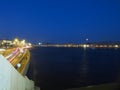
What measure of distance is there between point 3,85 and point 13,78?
604 mm

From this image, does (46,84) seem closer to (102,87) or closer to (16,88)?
(102,87)

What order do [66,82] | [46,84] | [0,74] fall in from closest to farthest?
[0,74]
[46,84]
[66,82]

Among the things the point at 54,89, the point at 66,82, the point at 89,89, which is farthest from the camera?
the point at 66,82

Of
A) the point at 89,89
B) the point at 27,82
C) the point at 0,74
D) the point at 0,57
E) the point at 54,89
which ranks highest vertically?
the point at 0,57

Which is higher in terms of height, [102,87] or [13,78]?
[13,78]

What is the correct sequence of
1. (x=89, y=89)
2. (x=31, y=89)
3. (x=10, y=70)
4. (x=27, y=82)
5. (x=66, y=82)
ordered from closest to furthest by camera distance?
(x=10, y=70) < (x=27, y=82) < (x=31, y=89) < (x=89, y=89) < (x=66, y=82)

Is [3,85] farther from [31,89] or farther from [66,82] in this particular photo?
[66,82]

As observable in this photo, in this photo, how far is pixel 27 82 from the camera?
601 centimetres

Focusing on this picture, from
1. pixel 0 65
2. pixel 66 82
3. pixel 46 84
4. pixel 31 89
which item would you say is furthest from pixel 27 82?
pixel 66 82

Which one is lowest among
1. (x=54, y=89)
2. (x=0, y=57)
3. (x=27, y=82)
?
(x=54, y=89)

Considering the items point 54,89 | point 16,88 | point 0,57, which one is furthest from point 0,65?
point 54,89

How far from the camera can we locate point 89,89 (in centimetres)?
846

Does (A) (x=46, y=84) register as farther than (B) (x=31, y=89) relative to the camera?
Yes

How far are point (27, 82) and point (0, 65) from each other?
7.19 ft
